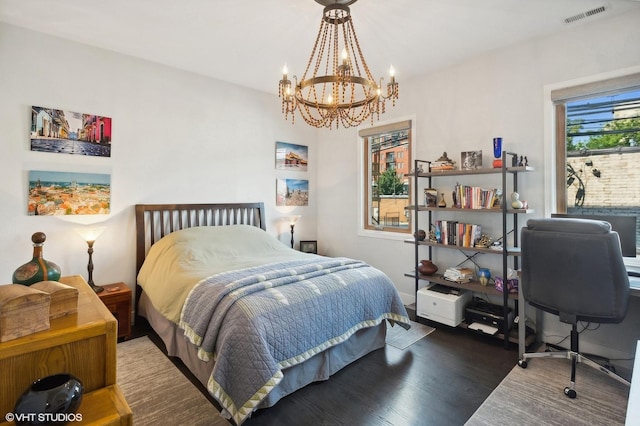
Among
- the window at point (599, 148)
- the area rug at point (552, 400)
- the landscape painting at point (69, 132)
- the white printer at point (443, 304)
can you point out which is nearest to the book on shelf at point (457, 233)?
the white printer at point (443, 304)

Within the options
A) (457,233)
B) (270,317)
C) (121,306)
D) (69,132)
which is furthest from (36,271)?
(457,233)

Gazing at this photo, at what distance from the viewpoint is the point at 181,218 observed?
12.4 feet

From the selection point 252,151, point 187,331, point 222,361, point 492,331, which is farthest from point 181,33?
point 492,331

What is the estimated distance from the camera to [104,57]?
3244 millimetres

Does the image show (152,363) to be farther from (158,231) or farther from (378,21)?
(378,21)

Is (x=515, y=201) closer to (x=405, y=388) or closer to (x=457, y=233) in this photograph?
(x=457, y=233)

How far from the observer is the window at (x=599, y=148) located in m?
2.64

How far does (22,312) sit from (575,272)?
281cm

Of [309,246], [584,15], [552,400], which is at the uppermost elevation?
[584,15]

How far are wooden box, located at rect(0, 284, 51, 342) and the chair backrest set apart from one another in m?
2.73

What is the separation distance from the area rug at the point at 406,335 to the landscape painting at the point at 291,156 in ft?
8.81

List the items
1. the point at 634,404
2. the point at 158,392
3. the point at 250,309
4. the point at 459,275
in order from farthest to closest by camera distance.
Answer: the point at 459,275
the point at 158,392
the point at 250,309
the point at 634,404

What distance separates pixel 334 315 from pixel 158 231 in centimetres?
234

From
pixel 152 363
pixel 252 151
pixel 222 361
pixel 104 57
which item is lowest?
pixel 152 363
